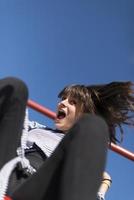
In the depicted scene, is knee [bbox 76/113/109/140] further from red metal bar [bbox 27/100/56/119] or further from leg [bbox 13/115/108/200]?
red metal bar [bbox 27/100/56/119]

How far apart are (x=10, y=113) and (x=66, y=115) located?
1.54 feet

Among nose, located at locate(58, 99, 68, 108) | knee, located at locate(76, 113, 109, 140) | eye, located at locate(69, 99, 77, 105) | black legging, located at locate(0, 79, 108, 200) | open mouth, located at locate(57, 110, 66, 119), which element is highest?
knee, located at locate(76, 113, 109, 140)

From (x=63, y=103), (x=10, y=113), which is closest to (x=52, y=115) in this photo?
(x=63, y=103)

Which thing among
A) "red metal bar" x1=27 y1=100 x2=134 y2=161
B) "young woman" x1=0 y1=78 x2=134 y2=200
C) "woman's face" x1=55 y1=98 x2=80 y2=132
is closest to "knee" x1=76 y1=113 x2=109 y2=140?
"young woman" x1=0 y1=78 x2=134 y2=200

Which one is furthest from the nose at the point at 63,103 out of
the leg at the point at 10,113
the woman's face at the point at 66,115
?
the leg at the point at 10,113

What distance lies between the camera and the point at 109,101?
1.10 metres

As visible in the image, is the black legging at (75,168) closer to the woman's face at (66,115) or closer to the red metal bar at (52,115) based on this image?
the woman's face at (66,115)

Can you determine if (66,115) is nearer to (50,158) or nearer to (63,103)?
(63,103)

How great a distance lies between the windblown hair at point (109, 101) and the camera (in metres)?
1.07

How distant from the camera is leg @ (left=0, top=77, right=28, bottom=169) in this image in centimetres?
62

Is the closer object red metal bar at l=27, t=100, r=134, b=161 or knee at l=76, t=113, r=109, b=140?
knee at l=76, t=113, r=109, b=140

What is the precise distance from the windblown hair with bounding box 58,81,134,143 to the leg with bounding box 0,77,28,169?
439 millimetres

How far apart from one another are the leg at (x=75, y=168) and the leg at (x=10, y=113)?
0.27 ft

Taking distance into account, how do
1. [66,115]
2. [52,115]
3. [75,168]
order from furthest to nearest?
[52,115], [66,115], [75,168]
